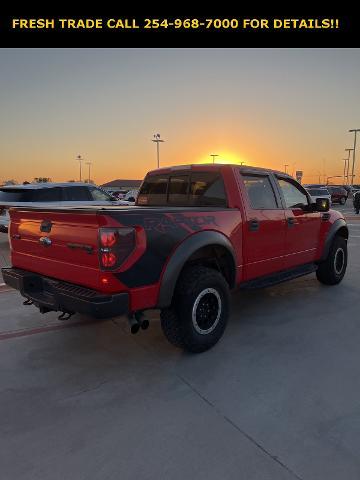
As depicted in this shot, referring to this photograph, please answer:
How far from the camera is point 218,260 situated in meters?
4.00

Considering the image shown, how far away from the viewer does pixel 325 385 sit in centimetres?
293

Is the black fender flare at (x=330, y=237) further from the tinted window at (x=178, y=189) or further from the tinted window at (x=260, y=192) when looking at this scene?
the tinted window at (x=178, y=189)

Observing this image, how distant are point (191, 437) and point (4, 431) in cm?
123

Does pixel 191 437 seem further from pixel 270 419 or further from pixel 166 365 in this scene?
pixel 166 365

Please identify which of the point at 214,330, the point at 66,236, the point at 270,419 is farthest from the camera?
the point at 214,330

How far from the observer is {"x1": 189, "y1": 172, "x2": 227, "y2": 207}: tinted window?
418 centimetres

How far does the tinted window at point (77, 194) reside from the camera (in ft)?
34.5

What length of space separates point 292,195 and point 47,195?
7157 millimetres

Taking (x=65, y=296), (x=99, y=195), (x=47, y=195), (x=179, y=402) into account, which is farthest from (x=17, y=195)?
(x=179, y=402)

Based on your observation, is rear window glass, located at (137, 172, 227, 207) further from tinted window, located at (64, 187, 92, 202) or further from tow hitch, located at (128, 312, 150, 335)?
tinted window, located at (64, 187, 92, 202)

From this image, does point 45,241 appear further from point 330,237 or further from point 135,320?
point 330,237

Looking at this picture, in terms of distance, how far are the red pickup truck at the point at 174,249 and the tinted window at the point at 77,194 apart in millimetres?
5907

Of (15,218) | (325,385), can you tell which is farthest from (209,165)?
(325,385)

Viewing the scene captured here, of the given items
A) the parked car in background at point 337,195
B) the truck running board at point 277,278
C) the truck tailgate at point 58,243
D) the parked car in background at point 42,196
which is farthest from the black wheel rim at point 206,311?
the parked car in background at point 337,195
